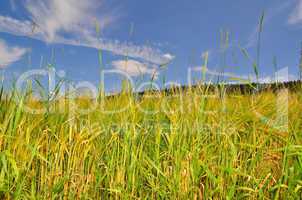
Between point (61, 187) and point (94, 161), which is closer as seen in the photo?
point (61, 187)

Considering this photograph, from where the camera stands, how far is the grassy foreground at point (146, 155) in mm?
2230

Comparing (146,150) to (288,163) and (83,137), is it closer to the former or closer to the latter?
(83,137)

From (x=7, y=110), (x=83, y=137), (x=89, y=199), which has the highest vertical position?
(x=7, y=110)

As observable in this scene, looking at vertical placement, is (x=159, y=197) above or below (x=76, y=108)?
below

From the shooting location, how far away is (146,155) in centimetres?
245

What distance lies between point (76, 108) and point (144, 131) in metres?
0.79

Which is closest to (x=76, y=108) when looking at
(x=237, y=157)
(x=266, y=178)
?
(x=237, y=157)

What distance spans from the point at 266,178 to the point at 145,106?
4.34 feet

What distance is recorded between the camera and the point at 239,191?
233 centimetres

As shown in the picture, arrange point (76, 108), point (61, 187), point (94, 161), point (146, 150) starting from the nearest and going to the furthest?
point (61, 187)
point (94, 161)
point (146, 150)
point (76, 108)

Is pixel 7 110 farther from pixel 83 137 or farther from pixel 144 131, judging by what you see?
pixel 144 131

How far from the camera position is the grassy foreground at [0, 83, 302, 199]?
2.23 meters

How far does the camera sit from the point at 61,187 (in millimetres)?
2227

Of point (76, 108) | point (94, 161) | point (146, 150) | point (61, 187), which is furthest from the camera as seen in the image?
point (76, 108)
